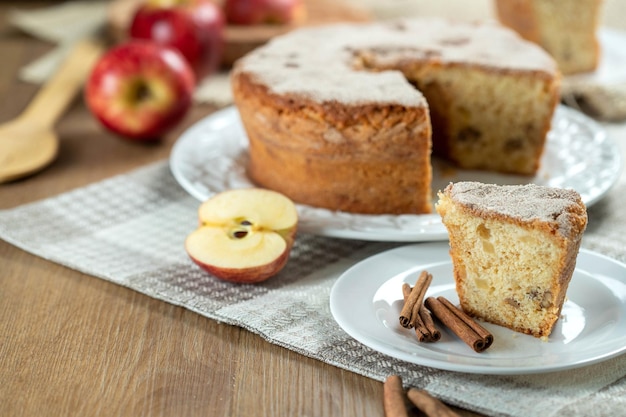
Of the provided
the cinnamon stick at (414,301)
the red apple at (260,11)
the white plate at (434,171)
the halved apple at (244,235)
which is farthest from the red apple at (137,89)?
the cinnamon stick at (414,301)

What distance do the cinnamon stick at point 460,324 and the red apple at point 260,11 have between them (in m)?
2.59

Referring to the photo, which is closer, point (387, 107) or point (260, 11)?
point (387, 107)

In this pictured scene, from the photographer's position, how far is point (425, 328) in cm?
199

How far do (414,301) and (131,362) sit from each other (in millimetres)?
718

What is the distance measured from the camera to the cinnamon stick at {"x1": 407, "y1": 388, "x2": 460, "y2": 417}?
1772 mm

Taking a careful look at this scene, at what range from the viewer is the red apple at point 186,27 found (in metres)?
4.02

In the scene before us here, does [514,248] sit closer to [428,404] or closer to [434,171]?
[428,404]

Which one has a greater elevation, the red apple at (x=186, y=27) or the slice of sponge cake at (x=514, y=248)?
the slice of sponge cake at (x=514, y=248)

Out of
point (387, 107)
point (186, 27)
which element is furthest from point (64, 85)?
point (387, 107)

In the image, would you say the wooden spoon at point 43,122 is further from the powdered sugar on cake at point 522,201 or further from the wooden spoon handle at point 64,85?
the powdered sugar on cake at point 522,201

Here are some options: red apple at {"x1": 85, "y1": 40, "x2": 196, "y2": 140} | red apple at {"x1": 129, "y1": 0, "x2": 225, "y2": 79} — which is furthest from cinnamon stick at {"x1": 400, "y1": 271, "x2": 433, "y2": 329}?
red apple at {"x1": 129, "y1": 0, "x2": 225, "y2": 79}

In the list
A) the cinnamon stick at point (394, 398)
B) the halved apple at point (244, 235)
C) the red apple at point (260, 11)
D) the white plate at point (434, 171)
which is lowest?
the red apple at point (260, 11)

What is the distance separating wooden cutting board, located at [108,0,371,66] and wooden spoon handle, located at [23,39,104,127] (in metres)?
0.18

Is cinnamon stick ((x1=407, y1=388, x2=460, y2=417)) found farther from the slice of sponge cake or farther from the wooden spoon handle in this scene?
the wooden spoon handle
